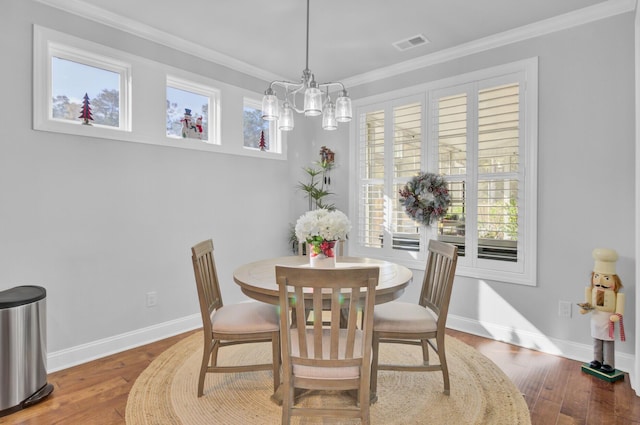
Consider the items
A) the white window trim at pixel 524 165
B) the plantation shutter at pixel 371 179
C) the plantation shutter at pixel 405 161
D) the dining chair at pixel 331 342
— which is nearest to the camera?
the dining chair at pixel 331 342

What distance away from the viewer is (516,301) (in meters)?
3.29

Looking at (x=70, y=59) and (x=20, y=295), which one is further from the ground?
(x=70, y=59)

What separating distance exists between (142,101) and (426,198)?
9.32 ft

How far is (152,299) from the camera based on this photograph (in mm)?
3359

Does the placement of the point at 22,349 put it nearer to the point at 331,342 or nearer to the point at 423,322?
the point at 331,342

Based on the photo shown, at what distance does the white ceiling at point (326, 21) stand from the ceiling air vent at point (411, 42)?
54 mm

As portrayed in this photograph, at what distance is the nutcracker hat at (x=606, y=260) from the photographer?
2.66 meters

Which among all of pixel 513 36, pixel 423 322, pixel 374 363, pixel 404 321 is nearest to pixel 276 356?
pixel 374 363

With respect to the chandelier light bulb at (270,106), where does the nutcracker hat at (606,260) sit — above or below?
below

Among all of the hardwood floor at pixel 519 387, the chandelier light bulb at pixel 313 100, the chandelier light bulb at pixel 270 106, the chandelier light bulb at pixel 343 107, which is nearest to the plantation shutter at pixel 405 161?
the hardwood floor at pixel 519 387

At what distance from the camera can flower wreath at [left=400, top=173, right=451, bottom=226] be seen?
365cm

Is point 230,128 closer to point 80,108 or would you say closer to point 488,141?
point 80,108

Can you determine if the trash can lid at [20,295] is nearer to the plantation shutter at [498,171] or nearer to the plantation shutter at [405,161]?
the plantation shutter at [405,161]

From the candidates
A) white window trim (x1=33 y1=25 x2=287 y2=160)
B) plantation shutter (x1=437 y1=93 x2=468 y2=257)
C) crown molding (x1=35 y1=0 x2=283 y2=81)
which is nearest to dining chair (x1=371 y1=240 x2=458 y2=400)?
plantation shutter (x1=437 y1=93 x2=468 y2=257)
